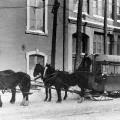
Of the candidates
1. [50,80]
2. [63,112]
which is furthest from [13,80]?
[63,112]

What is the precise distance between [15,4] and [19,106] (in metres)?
12.6

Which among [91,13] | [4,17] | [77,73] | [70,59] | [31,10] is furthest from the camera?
[91,13]

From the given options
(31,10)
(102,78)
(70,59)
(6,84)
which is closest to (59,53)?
(70,59)

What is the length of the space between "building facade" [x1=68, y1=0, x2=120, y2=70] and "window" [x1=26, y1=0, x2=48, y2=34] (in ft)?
7.62

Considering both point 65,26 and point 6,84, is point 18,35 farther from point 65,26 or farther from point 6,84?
point 6,84

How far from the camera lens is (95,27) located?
3309 cm

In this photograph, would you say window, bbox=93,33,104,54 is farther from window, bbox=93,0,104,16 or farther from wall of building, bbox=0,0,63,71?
wall of building, bbox=0,0,63,71

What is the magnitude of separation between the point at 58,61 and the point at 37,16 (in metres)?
3.56

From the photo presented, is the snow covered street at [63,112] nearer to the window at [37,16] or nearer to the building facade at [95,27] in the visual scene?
the window at [37,16]

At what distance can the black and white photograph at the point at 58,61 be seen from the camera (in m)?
15.3

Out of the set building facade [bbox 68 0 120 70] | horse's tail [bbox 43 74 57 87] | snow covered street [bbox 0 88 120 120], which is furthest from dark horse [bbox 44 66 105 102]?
building facade [bbox 68 0 120 70]

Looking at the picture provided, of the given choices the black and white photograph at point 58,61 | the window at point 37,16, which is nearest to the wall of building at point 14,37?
the black and white photograph at point 58,61

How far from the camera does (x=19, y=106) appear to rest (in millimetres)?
15336

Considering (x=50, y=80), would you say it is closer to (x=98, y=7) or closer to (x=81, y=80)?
(x=81, y=80)
